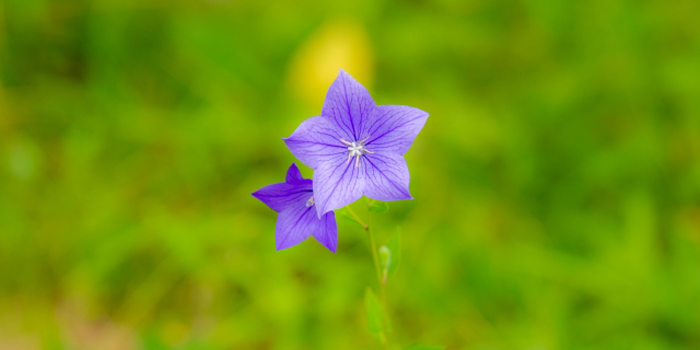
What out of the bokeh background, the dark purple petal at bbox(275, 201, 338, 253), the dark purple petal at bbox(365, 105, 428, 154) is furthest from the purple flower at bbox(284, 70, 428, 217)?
the bokeh background

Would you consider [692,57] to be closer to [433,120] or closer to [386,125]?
[433,120]

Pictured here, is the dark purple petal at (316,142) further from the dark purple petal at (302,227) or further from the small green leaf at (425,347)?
the small green leaf at (425,347)

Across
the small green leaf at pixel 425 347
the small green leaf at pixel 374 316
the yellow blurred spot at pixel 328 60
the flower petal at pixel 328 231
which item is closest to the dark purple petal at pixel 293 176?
the flower petal at pixel 328 231

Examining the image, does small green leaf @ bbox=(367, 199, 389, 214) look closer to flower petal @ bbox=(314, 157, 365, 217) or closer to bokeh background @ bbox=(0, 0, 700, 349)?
flower petal @ bbox=(314, 157, 365, 217)

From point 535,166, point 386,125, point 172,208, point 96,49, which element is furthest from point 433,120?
point 96,49

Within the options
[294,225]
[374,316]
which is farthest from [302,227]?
[374,316]
